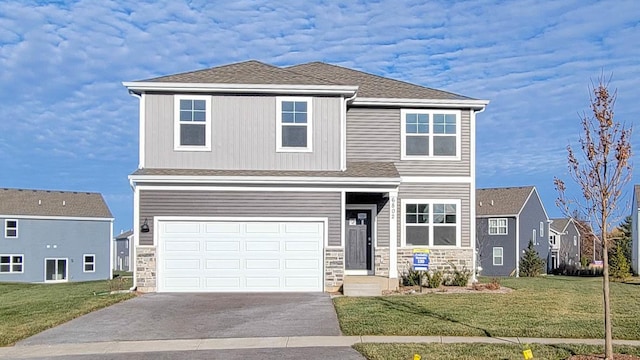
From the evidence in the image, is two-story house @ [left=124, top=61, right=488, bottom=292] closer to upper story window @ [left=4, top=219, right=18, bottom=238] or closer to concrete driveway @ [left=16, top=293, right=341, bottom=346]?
concrete driveway @ [left=16, top=293, right=341, bottom=346]

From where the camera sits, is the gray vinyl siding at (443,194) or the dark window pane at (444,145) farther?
the dark window pane at (444,145)

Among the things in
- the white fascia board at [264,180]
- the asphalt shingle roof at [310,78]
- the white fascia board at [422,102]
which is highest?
the asphalt shingle roof at [310,78]

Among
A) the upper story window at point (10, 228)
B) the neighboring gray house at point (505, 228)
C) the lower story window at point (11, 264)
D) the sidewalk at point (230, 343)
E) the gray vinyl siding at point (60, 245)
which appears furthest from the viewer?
the neighboring gray house at point (505, 228)

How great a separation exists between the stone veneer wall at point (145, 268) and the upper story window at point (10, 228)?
91.0ft

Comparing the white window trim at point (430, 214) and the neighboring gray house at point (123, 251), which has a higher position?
the white window trim at point (430, 214)

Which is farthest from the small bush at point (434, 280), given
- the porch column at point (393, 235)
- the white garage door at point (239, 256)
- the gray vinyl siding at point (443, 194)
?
the white garage door at point (239, 256)

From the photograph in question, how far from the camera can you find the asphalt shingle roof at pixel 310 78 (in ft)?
63.4

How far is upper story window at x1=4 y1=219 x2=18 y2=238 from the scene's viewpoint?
4150 centimetres

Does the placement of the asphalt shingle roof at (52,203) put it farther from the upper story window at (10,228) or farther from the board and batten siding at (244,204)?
the board and batten siding at (244,204)

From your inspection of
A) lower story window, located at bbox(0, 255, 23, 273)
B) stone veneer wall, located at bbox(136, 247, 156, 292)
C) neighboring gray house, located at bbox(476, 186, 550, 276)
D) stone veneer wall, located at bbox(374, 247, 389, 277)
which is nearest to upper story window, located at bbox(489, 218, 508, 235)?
neighboring gray house, located at bbox(476, 186, 550, 276)

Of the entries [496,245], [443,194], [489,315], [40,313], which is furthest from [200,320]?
[496,245]

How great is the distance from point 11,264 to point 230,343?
1383 inches

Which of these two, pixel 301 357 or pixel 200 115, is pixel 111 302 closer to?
pixel 200 115

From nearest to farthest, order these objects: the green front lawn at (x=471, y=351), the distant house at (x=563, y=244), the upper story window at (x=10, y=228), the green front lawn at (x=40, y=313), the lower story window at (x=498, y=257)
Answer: the green front lawn at (x=471, y=351), the green front lawn at (x=40, y=313), the upper story window at (x=10, y=228), the lower story window at (x=498, y=257), the distant house at (x=563, y=244)
